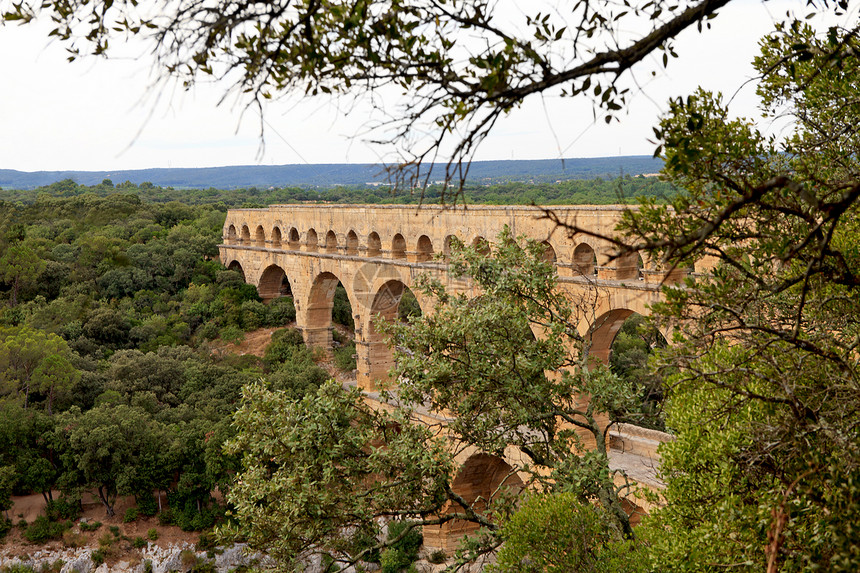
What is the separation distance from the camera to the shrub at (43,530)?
1504cm

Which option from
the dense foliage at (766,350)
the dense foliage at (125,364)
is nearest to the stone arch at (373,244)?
the dense foliage at (125,364)

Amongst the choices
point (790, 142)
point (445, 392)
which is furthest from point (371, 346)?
point (790, 142)

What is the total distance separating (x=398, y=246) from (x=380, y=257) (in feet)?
2.81

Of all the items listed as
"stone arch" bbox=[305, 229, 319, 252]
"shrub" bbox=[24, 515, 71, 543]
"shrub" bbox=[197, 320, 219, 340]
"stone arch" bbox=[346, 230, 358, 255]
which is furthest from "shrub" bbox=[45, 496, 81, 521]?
"stone arch" bbox=[305, 229, 319, 252]

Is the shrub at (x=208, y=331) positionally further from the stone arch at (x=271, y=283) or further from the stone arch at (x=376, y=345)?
the stone arch at (x=376, y=345)

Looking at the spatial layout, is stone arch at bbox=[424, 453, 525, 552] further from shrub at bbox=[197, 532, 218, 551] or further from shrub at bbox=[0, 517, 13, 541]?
shrub at bbox=[0, 517, 13, 541]

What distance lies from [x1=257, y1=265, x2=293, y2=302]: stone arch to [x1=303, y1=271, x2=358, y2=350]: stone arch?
11.8 feet

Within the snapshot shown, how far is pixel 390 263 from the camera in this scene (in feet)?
60.9

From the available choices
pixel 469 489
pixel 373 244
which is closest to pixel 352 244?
pixel 373 244

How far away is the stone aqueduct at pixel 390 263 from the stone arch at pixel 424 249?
0.09 ft

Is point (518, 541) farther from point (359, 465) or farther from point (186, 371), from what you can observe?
point (186, 371)

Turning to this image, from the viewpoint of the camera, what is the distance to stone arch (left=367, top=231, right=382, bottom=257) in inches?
789

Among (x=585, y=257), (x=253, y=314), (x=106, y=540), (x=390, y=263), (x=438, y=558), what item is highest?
(x=585, y=257)

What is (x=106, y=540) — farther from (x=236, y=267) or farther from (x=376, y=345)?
(x=236, y=267)
